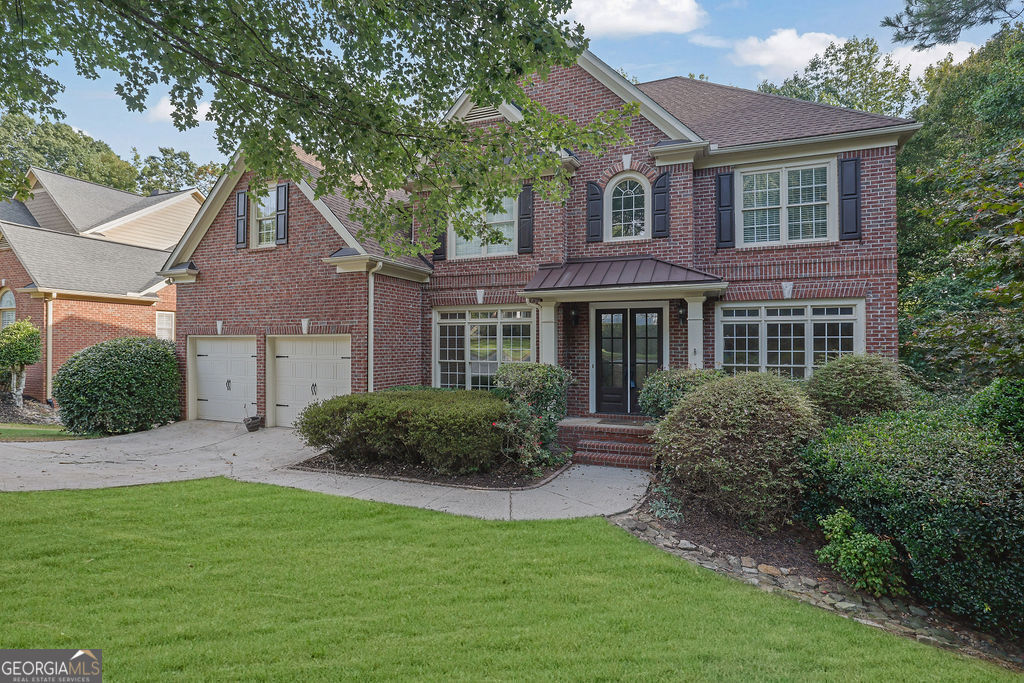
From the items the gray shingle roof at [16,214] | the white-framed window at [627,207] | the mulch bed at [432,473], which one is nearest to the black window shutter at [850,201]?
the white-framed window at [627,207]

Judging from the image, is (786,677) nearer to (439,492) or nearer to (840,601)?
(840,601)

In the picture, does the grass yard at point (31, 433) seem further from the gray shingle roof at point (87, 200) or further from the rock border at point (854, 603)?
the rock border at point (854, 603)

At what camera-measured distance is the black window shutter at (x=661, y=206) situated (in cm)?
1038

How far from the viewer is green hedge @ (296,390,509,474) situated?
757cm

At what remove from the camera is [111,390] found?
11414 mm

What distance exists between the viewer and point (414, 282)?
11984 millimetres

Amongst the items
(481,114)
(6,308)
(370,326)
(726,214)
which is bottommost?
(370,326)

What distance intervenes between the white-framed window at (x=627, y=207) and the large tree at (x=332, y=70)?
3.98m

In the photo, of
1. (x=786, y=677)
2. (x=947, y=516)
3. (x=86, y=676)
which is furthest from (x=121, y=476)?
(x=947, y=516)

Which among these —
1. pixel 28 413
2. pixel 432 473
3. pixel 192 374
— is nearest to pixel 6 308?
pixel 28 413

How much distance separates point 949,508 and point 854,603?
Result: 1175mm

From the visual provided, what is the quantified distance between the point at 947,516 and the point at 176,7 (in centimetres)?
890

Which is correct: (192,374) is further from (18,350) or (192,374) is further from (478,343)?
(18,350)

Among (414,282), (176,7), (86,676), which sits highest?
(176,7)
